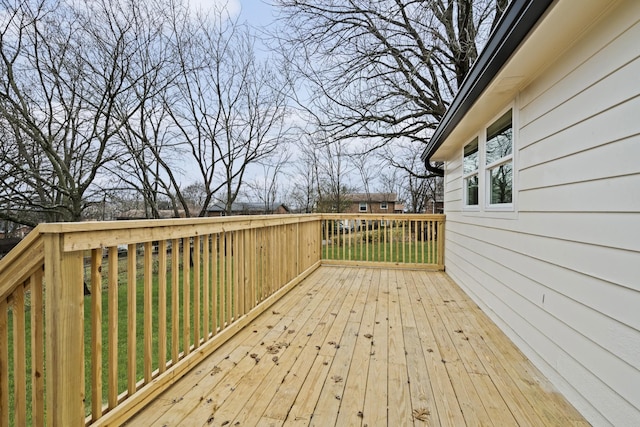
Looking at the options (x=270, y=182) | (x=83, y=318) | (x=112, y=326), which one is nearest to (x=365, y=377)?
(x=112, y=326)

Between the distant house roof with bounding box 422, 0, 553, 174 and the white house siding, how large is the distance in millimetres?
316

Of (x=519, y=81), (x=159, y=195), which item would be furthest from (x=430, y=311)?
(x=159, y=195)

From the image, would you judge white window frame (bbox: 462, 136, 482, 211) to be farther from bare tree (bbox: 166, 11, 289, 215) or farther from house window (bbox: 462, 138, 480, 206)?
bare tree (bbox: 166, 11, 289, 215)

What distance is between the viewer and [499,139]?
321 cm

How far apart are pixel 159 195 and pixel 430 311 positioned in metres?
6.60

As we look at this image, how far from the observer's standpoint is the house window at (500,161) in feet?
9.58

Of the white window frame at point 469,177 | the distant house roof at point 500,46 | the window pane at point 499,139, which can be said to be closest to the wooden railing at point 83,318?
the distant house roof at point 500,46

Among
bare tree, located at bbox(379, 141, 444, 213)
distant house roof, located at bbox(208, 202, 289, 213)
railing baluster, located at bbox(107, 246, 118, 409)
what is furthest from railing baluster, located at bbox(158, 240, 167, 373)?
bare tree, located at bbox(379, 141, 444, 213)

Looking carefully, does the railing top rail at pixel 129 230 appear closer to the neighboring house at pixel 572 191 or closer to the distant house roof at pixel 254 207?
the neighboring house at pixel 572 191

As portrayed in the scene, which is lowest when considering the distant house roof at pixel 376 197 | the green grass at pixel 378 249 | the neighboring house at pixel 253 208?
the green grass at pixel 378 249

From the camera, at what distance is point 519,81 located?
2479 mm

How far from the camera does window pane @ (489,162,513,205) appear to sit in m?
2.91

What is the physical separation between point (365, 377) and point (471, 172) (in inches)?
123

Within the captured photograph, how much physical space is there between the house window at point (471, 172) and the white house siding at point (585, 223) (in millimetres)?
1361
